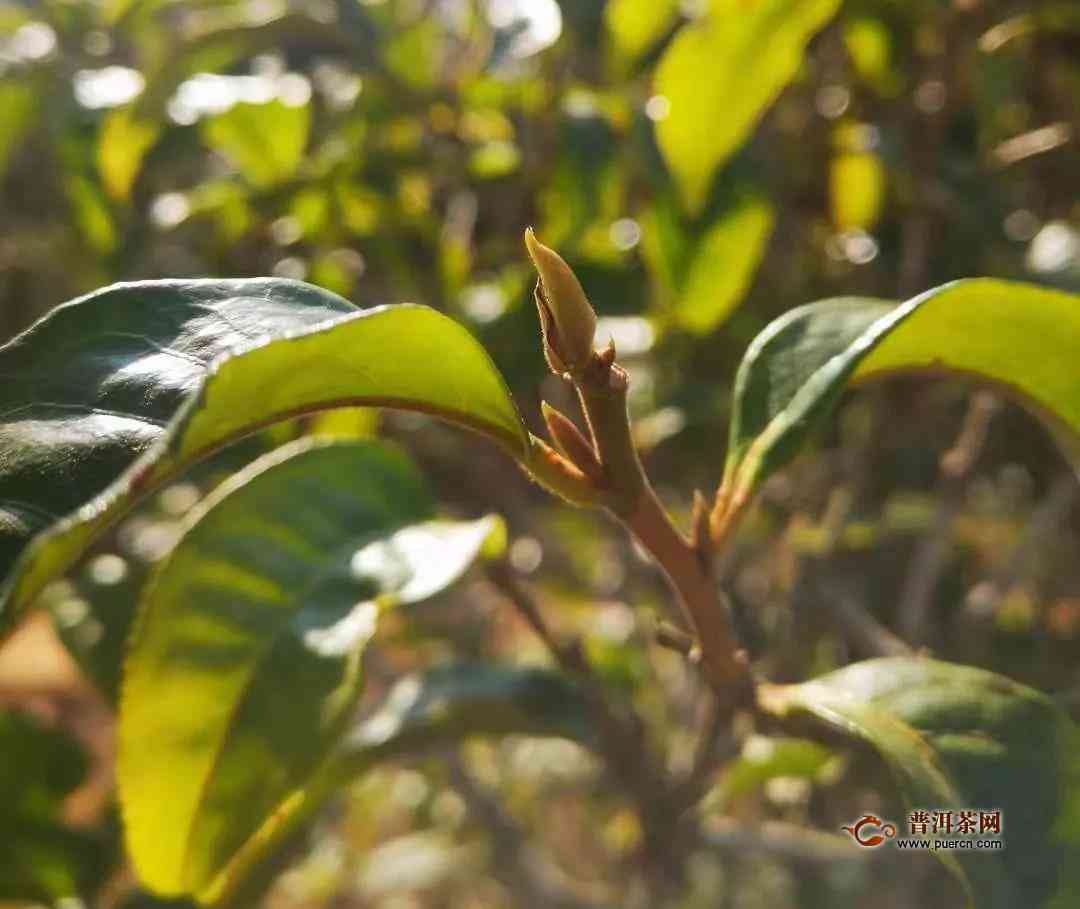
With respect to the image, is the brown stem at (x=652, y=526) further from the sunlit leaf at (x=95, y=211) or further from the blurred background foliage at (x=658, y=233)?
the sunlit leaf at (x=95, y=211)

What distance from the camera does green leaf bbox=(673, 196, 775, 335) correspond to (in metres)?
0.86

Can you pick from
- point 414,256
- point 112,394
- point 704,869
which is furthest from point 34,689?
point 112,394

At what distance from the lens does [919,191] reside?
0.98 meters

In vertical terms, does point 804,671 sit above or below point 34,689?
above

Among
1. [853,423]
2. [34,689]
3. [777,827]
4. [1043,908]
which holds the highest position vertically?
[1043,908]

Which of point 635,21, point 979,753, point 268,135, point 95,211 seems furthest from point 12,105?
point 979,753

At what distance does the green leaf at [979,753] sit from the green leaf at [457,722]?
0.31 meters

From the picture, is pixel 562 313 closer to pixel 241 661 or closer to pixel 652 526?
pixel 652 526

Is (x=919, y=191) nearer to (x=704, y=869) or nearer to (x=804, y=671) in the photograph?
(x=804, y=671)

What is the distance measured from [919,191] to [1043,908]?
2.26 ft

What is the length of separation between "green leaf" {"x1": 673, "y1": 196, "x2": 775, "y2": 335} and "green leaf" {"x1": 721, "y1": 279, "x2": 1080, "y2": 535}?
33 cm

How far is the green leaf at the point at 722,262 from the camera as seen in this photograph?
86cm

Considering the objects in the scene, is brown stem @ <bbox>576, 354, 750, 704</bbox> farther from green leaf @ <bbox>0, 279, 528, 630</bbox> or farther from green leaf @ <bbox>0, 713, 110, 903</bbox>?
green leaf @ <bbox>0, 713, 110, 903</bbox>

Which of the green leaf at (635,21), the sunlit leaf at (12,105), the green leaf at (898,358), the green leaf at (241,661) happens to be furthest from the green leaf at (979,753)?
the sunlit leaf at (12,105)
